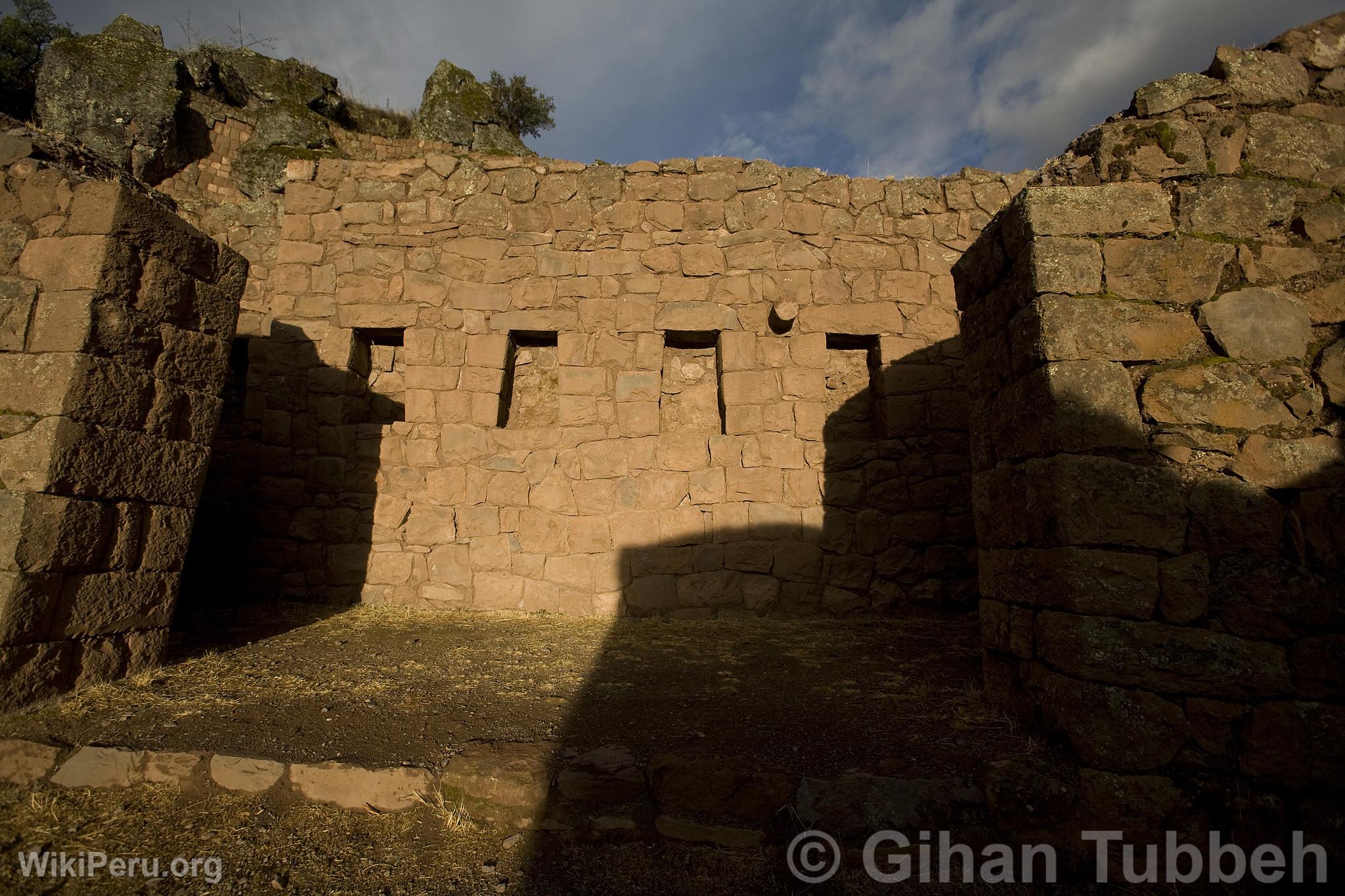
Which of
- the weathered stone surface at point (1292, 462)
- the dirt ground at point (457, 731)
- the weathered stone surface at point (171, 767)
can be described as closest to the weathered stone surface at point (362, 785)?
the dirt ground at point (457, 731)

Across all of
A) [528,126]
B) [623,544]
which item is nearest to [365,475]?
[623,544]

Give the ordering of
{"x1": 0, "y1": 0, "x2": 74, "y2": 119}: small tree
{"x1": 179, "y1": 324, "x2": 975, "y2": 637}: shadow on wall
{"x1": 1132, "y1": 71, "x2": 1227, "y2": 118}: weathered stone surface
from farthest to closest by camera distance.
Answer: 1. {"x1": 0, "y1": 0, "x2": 74, "y2": 119}: small tree
2. {"x1": 179, "y1": 324, "x2": 975, "y2": 637}: shadow on wall
3. {"x1": 1132, "y1": 71, "x2": 1227, "y2": 118}: weathered stone surface

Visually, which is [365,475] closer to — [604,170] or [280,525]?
[280,525]

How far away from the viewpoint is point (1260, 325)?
2555 mm

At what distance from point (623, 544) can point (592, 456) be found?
Result: 2.91 ft

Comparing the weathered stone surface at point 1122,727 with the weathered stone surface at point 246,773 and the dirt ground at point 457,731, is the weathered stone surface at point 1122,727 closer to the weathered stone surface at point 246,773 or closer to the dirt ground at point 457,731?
the dirt ground at point 457,731

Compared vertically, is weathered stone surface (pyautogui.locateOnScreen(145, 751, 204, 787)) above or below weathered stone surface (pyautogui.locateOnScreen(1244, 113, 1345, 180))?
below

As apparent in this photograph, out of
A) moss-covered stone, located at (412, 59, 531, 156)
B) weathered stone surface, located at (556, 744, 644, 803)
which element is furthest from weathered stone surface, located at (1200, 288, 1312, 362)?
moss-covered stone, located at (412, 59, 531, 156)

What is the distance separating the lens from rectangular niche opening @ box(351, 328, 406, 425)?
614 centimetres

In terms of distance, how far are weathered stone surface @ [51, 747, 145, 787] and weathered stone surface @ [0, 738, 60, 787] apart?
0.06m

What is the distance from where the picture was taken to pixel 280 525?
19.2 ft

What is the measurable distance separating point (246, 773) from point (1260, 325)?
4596mm

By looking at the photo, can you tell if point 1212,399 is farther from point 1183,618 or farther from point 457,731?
point 457,731

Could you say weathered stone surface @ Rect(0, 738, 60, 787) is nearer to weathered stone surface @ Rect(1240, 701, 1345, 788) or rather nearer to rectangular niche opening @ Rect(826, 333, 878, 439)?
weathered stone surface @ Rect(1240, 701, 1345, 788)
